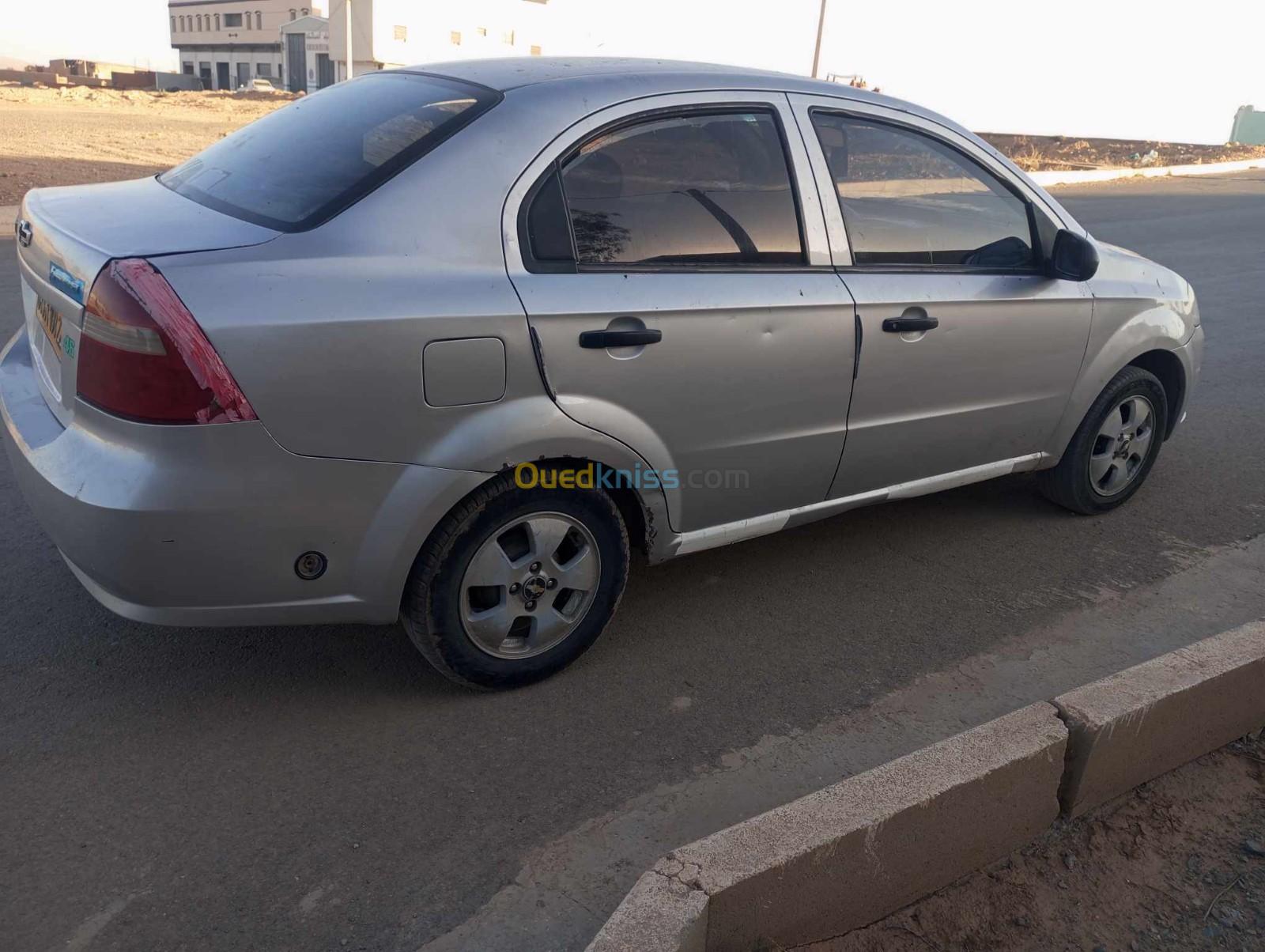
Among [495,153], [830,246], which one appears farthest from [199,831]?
[830,246]

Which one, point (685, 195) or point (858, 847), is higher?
point (685, 195)

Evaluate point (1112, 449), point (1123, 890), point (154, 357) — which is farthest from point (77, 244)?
point (1112, 449)

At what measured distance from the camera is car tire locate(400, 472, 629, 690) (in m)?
2.99

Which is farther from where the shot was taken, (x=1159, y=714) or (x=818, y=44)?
(x=818, y=44)

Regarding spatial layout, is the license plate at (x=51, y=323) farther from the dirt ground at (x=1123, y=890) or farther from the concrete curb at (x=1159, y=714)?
the concrete curb at (x=1159, y=714)

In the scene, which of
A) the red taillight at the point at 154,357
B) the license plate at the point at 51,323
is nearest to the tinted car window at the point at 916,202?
the red taillight at the point at 154,357

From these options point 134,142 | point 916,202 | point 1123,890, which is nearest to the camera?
point 1123,890

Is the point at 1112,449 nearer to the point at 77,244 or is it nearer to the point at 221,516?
the point at 221,516

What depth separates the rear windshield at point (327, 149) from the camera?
2.94m

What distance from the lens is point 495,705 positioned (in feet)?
10.6

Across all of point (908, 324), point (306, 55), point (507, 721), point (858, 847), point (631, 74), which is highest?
point (631, 74)

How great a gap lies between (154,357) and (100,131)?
82.7 ft

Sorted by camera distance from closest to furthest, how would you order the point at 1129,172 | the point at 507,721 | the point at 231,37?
the point at 507,721, the point at 1129,172, the point at 231,37

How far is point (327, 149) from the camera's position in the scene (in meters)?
3.18
